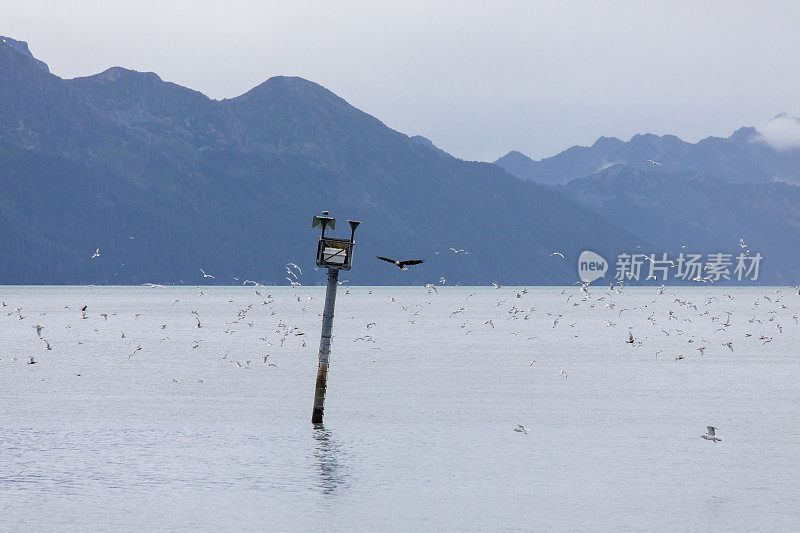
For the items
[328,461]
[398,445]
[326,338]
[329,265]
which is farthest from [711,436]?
[329,265]

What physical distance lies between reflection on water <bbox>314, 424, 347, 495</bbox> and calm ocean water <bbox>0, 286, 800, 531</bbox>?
A: 12cm

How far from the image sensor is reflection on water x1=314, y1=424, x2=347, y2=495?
29.6 meters

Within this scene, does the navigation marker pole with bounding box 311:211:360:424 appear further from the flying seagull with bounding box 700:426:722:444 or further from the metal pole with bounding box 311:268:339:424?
the flying seagull with bounding box 700:426:722:444

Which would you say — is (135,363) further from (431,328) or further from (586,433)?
(431,328)

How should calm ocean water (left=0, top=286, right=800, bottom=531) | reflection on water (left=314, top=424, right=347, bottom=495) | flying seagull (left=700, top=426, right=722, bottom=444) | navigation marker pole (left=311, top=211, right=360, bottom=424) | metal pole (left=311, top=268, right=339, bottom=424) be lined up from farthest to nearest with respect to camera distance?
metal pole (left=311, top=268, right=339, bottom=424), navigation marker pole (left=311, top=211, right=360, bottom=424), flying seagull (left=700, top=426, right=722, bottom=444), reflection on water (left=314, top=424, right=347, bottom=495), calm ocean water (left=0, top=286, right=800, bottom=531)

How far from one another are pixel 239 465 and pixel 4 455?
8050 millimetres

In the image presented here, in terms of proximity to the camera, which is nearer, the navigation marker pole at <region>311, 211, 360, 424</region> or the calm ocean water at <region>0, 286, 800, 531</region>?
the calm ocean water at <region>0, 286, 800, 531</region>

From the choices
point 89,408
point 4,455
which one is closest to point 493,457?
point 4,455

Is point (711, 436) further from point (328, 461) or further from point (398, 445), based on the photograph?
point (328, 461)

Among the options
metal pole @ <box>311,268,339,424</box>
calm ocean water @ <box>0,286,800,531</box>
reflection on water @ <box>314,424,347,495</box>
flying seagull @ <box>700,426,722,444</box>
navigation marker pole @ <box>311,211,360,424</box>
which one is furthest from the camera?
metal pole @ <box>311,268,339,424</box>

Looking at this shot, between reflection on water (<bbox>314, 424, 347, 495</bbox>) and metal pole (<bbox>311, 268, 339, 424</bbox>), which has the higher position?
metal pole (<bbox>311, 268, 339, 424</bbox>)

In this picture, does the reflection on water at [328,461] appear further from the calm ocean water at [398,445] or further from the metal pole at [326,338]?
the metal pole at [326,338]

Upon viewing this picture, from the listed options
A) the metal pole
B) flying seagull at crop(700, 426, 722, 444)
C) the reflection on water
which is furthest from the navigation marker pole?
flying seagull at crop(700, 426, 722, 444)

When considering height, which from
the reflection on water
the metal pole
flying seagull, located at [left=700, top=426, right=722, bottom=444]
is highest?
the metal pole
